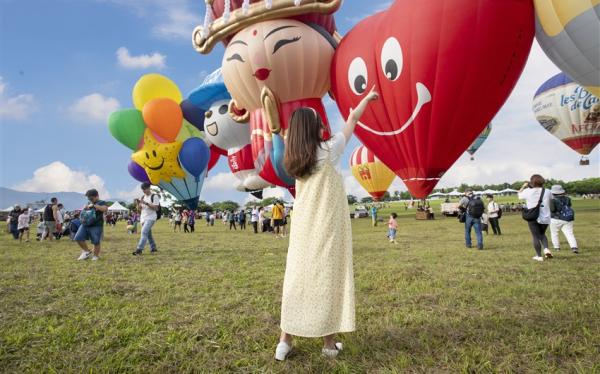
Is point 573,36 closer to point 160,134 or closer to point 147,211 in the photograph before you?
point 147,211

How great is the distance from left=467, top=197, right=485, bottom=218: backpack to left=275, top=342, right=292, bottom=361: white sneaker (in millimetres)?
7537

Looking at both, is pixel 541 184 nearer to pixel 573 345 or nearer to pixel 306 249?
pixel 573 345

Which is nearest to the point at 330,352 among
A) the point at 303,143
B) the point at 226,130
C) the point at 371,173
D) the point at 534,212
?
the point at 303,143

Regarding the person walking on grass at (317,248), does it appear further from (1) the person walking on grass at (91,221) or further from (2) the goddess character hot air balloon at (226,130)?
(2) the goddess character hot air balloon at (226,130)

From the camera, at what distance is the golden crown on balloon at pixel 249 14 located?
30.8ft

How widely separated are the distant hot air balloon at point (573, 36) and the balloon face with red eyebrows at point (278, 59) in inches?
203

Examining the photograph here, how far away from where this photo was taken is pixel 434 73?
6.70m

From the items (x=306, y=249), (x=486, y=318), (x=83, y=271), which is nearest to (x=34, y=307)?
(x=83, y=271)

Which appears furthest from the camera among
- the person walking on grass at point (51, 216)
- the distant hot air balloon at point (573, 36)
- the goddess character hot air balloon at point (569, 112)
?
the goddess character hot air balloon at point (569, 112)

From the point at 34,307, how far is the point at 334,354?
10.6 feet

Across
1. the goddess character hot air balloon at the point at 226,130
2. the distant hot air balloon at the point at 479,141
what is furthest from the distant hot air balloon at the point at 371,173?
the goddess character hot air balloon at the point at 226,130

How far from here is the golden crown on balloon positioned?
9398mm

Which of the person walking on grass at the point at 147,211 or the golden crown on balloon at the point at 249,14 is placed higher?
the golden crown on balloon at the point at 249,14

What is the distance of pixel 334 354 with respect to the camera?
249 centimetres
